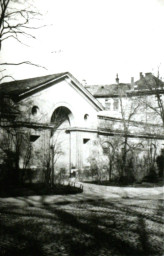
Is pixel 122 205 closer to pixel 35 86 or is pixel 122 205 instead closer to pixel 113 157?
pixel 35 86

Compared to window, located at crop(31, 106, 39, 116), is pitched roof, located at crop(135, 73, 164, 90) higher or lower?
higher

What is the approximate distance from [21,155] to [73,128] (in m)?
6.29

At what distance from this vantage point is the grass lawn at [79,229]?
7598 millimetres

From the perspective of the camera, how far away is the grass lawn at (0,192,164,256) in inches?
299

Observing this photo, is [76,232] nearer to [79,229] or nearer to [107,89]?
[79,229]

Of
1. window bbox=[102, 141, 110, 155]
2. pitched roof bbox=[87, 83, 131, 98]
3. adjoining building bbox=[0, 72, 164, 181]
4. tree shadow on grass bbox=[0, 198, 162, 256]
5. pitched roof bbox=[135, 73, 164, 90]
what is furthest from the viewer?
pitched roof bbox=[87, 83, 131, 98]

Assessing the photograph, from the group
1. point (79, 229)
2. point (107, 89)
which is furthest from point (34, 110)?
point (107, 89)

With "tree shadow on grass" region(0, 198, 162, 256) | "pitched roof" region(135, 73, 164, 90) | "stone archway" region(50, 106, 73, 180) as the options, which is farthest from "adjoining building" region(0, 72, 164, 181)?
"tree shadow on grass" region(0, 198, 162, 256)

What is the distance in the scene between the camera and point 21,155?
22.3 meters

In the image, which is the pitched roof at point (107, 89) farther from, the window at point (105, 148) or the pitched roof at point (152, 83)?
the window at point (105, 148)

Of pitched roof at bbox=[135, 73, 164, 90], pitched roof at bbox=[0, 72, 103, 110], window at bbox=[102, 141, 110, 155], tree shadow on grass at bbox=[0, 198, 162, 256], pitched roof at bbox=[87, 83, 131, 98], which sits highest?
pitched roof at bbox=[87, 83, 131, 98]

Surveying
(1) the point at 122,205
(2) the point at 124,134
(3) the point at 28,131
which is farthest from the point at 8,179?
(2) the point at 124,134

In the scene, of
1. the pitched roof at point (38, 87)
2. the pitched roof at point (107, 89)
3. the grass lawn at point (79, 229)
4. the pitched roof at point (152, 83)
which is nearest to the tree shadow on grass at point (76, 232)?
the grass lawn at point (79, 229)

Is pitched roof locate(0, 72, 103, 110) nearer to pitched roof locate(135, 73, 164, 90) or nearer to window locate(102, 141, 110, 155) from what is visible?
window locate(102, 141, 110, 155)
